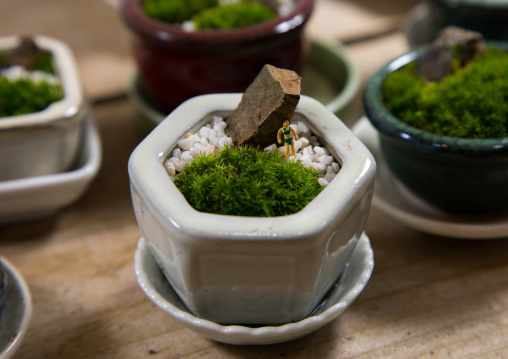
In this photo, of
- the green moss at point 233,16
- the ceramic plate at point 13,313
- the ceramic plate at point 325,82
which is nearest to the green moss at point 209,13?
the green moss at point 233,16

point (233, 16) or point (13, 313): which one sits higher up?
point (233, 16)

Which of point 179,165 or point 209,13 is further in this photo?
point 209,13

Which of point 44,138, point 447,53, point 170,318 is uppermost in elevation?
point 447,53

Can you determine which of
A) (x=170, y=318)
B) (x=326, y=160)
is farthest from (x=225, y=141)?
(x=170, y=318)

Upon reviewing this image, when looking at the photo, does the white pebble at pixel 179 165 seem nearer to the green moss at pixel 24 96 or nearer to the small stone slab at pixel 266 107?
the small stone slab at pixel 266 107

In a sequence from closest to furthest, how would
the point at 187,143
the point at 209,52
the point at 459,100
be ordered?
the point at 187,143 → the point at 459,100 → the point at 209,52

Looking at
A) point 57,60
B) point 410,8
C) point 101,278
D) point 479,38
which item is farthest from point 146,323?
point 410,8

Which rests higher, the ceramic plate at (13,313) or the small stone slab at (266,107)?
the small stone slab at (266,107)

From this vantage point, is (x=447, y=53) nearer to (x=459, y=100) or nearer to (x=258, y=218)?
(x=459, y=100)
